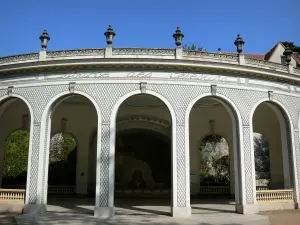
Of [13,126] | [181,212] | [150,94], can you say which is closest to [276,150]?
[181,212]

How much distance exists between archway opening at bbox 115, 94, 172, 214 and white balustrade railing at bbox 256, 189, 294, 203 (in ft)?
22.6

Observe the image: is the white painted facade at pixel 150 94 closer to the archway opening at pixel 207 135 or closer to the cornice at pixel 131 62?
the cornice at pixel 131 62

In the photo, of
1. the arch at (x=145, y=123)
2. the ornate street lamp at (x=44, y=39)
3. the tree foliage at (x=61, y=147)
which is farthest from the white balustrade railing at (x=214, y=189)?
the tree foliage at (x=61, y=147)

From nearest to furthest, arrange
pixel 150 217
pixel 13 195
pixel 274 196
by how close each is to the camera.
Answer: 1. pixel 150 217
2. pixel 13 195
3. pixel 274 196

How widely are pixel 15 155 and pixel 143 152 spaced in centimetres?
2176

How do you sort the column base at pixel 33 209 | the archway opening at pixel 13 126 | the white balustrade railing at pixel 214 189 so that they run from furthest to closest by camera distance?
1. the white balustrade railing at pixel 214 189
2. the archway opening at pixel 13 126
3. the column base at pixel 33 209

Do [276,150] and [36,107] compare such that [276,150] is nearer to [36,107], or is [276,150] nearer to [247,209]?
[247,209]

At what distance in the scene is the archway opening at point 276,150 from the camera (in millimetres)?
15938

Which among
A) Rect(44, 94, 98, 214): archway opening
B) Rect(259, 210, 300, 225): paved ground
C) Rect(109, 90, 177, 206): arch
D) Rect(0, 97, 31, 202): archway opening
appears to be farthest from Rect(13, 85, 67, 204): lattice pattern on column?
Rect(259, 210, 300, 225): paved ground

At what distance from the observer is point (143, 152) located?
21.9 m

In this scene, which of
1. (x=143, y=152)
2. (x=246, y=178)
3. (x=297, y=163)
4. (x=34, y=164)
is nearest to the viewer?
(x=34, y=164)

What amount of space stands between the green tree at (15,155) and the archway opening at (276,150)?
26.5 metres

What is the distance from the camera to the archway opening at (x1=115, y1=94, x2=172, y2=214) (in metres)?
21.0

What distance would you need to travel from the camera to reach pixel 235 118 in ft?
50.4
